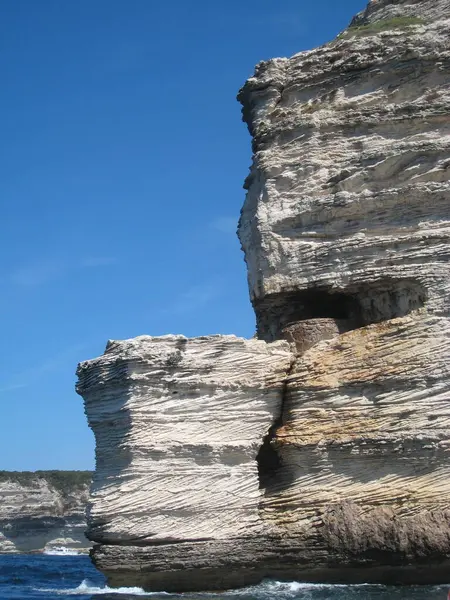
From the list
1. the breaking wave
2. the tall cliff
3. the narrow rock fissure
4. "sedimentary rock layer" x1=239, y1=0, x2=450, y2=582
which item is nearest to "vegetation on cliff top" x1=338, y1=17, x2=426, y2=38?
"sedimentary rock layer" x1=239, y1=0, x2=450, y2=582

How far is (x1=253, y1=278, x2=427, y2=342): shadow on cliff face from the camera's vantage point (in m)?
18.9

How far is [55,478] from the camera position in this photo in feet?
228

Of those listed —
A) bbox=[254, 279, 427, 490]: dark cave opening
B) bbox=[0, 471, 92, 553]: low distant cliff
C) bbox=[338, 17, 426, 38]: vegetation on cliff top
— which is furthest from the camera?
bbox=[0, 471, 92, 553]: low distant cliff

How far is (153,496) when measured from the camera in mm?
17078

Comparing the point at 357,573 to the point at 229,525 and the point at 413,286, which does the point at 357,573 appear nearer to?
the point at 229,525

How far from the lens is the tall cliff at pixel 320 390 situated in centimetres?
1708

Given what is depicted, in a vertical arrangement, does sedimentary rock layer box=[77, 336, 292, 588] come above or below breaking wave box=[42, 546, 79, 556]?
above

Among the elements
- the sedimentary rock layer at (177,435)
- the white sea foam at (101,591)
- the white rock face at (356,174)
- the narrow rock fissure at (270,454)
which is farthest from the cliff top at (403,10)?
the white sea foam at (101,591)

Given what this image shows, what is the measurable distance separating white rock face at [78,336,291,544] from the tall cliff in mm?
33

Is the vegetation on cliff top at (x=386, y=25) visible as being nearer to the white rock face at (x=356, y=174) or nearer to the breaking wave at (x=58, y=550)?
the white rock face at (x=356, y=174)

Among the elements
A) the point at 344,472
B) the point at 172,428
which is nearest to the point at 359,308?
the point at 344,472

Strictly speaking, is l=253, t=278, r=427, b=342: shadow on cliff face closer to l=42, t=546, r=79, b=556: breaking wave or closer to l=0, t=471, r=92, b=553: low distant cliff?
l=0, t=471, r=92, b=553: low distant cliff

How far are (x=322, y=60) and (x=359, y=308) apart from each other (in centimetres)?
656

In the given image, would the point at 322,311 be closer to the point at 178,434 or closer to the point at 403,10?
the point at 178,434
